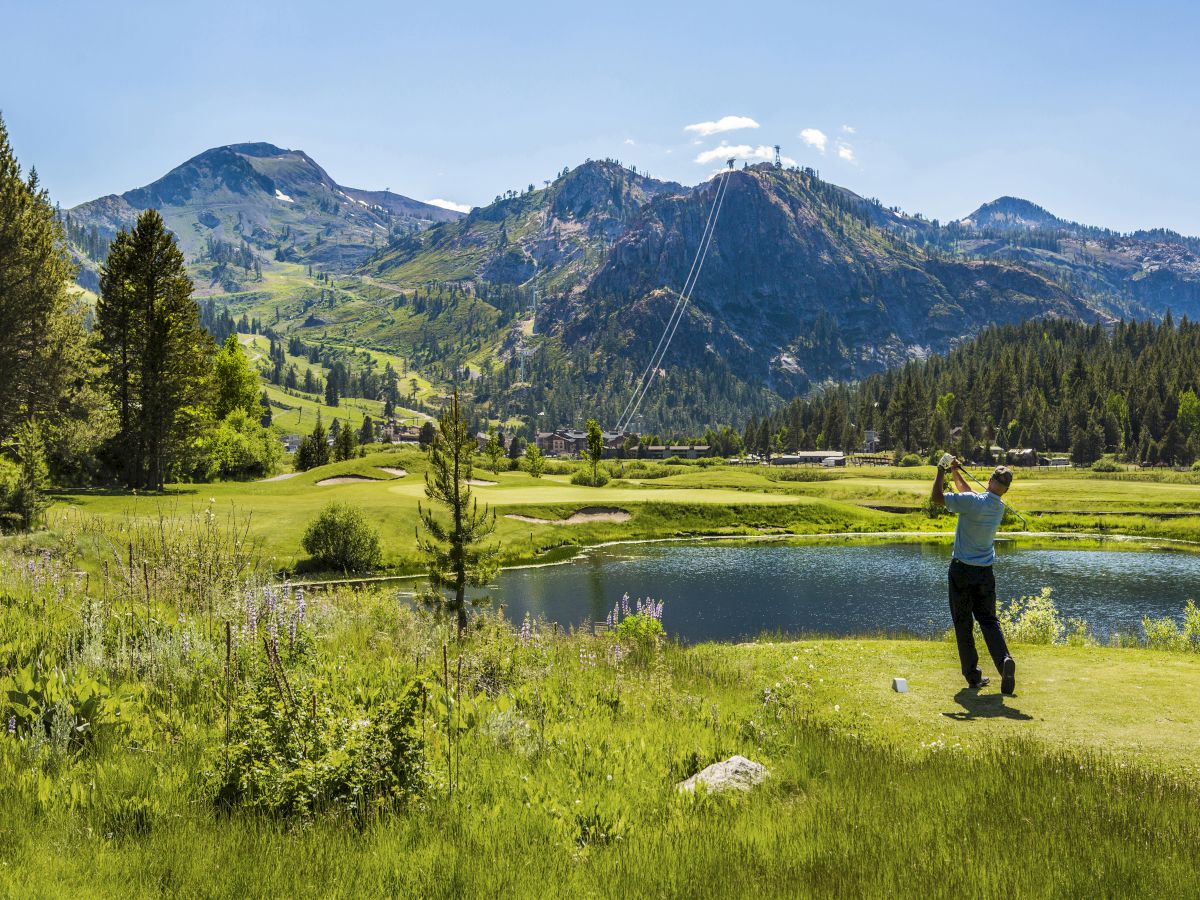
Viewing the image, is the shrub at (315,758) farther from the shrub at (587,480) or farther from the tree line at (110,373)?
the shrub at (587,480)

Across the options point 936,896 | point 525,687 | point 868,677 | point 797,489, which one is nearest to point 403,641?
point 525,687

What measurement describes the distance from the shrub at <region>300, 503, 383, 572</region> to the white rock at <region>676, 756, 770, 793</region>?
37894mm

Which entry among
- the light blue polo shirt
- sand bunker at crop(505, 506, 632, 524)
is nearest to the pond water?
sand bunker at crop(505, 506, 632, 524)

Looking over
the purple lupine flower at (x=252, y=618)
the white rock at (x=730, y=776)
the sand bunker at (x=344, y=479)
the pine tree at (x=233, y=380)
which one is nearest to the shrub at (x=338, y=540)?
the sand bunker at (x=344, y=479)

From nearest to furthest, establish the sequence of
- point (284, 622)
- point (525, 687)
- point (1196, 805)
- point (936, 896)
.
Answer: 1. point (936, 896)
2. point (1196, 805)
3. point (525, 687)
4. point (284, 622)

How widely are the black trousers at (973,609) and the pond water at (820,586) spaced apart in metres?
18.0

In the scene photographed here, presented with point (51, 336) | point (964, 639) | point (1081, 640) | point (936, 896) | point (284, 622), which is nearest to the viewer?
point (936, 896)

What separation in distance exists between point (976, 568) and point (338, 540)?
1461 inches

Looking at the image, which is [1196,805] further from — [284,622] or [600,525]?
[600,525]

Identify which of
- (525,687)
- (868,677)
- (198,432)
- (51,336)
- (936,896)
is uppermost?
(51,336)

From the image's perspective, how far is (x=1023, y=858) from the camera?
207 inches

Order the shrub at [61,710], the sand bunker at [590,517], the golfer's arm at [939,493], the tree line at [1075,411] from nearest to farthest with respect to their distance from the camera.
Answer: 1. the shrub at [61,710]
2. the golfer's arm at [939,493]
3. the sand bunker at [590,517]
4. the tree line at [1075,411]

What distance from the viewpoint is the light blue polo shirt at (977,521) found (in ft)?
38.9

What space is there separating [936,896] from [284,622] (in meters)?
9.88
